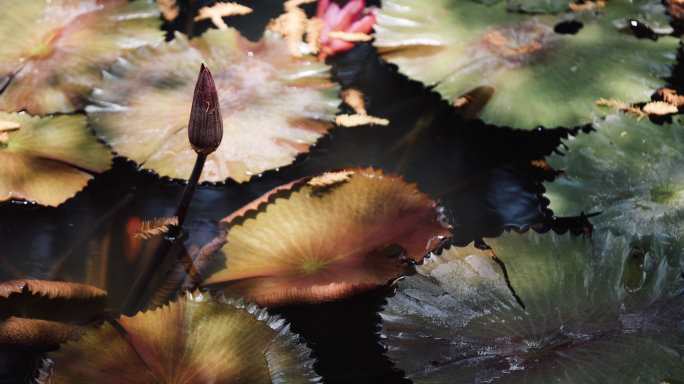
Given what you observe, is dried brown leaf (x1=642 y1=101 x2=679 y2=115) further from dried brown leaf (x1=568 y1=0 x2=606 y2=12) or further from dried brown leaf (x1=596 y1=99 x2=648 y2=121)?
dried brown leaf (x1=568 y1=0 x2=606 y2=12)

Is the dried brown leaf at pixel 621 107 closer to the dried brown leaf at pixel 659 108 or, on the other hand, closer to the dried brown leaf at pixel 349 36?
the dried brown leaf at pixel 659 108

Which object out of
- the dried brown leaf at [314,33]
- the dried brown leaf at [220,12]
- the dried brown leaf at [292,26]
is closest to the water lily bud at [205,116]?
the dried brown leaf at [292,26]

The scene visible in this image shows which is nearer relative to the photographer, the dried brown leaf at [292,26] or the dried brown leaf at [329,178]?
the dried brown leaf at [329,178]

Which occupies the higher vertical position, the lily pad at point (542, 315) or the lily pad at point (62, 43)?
the lily pad at point (62, 43)

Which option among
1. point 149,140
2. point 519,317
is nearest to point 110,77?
point 149,140

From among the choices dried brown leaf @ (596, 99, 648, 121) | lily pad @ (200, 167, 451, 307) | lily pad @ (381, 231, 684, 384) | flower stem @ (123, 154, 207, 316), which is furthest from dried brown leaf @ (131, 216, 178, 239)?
dried brown leaf @ (596, 99, 648, 121)

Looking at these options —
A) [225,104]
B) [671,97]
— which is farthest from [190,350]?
[671,97]

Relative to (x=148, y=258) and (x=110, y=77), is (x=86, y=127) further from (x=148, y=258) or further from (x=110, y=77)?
(x=148, y=258)
